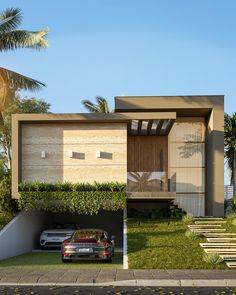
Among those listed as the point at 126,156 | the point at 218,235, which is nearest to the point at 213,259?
the point at 218,235

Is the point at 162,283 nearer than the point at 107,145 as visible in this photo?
Yes

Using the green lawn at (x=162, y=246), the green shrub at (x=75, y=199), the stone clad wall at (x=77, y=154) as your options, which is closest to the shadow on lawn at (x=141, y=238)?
the green lawn at (x=162, y=246)

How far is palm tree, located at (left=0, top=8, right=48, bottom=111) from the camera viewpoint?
26.5 m

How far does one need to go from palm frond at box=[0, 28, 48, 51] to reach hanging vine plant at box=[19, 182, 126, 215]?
7.27 meters

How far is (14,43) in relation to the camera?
27.1 m

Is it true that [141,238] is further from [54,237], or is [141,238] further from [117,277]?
[117,277]

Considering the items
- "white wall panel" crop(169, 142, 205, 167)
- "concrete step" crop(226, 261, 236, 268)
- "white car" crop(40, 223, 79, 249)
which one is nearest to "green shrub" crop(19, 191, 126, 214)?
"white car" crop(40, 223, 79, 249)

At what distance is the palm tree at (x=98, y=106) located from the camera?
51406 mm

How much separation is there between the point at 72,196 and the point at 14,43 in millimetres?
8654

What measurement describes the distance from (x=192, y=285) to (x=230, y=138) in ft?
68.1

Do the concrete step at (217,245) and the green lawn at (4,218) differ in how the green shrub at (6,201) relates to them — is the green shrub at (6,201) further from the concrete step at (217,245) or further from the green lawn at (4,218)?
the concrete step at (217,245)

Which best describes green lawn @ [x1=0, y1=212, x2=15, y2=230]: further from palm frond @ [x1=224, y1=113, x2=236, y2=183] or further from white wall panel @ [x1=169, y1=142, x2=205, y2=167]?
palm frond @ [x1=224, y1=113, x2=236, y2=183]

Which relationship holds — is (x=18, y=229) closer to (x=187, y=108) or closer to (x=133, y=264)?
(x=133, y=264)

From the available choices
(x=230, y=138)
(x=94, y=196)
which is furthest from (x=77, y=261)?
(x=230, y=138)
